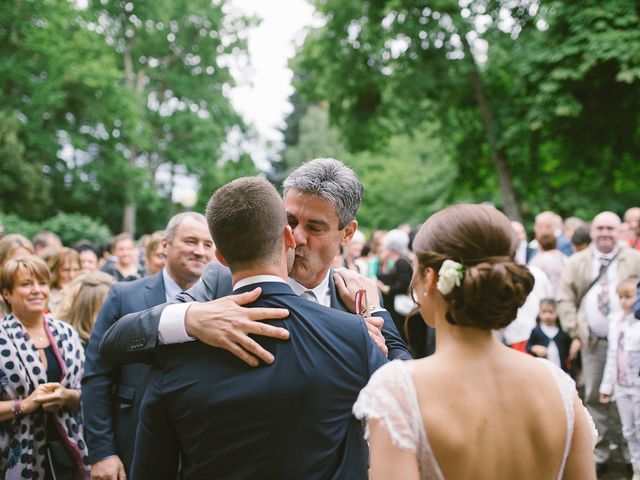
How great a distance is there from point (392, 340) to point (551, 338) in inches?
203

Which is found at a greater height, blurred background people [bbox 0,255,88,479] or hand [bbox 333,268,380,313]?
hand [bbox 333,268,380,313]

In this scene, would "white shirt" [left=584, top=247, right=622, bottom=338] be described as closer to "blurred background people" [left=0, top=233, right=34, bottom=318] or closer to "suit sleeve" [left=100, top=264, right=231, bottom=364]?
"suit sleeve" [left=100, top=264, right=231, bottom=364]

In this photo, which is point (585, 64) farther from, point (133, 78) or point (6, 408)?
point (133, 78)

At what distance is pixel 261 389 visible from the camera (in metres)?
1.85

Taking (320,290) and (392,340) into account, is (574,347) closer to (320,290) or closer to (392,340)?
(320,290)

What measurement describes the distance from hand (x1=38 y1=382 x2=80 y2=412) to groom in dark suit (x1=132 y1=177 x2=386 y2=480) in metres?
1.85

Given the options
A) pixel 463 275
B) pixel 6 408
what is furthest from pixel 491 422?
pixel 6 408

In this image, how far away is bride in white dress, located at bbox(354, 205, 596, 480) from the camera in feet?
5.72

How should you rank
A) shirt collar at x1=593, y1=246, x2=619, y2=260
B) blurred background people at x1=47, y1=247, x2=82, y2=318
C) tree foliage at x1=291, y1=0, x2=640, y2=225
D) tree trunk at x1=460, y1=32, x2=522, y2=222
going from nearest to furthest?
blurred background people at x1=47, y1=247, x2=82, y2=318 < shirt collar at x1=593, y1=246, x2=619, y2=260 < tree foliage at x1=291, y1=0, x2=640, y2=225 < tree trunk at x1=460, y1=32, x2=522, y2=222

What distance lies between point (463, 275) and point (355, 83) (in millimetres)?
18362

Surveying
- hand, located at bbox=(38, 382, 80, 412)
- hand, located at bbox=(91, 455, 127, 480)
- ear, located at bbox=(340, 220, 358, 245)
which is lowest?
hand, located at bbox=(91, 455, 127, 480)

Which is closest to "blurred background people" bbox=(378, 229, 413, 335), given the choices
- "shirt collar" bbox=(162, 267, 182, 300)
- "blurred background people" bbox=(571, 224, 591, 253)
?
"blurred background people" bbox=(571, 224, 591, 253)

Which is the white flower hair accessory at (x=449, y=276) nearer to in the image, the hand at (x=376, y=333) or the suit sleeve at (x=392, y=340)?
the hand at (x=376, y=333)

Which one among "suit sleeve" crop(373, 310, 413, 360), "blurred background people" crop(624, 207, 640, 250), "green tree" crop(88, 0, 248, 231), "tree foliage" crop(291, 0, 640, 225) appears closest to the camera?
"suit sleeve" crop(373, 310, 413, 360)
